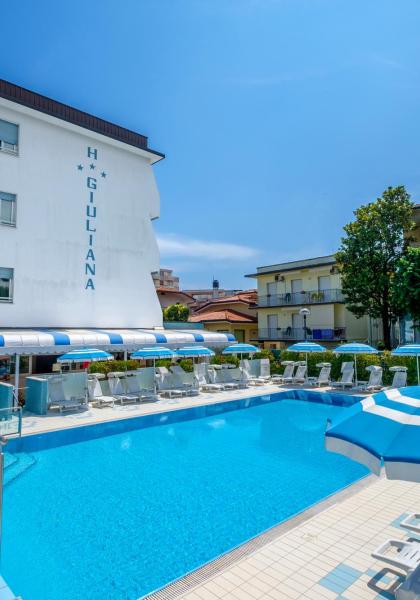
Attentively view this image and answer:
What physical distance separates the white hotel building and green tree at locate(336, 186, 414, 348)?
48.0 ft

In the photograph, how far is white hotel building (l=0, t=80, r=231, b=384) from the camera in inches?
1003

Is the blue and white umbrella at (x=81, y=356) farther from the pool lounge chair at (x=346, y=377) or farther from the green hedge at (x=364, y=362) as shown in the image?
the green hedge at (x=364, y=362)

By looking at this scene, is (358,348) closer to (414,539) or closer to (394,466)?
(414,539)

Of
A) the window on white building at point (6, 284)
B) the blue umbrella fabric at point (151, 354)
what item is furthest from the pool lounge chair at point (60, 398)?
the window on white building at point (6, 284)

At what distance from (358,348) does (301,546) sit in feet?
62.2

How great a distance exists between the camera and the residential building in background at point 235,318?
54781 millimetres

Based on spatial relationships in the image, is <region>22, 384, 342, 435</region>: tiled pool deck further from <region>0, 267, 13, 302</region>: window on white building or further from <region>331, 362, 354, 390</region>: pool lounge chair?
<region>0, 267, 13, 302</region>: window on white building

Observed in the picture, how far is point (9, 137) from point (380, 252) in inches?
1232

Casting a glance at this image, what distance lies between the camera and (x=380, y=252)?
37.1m

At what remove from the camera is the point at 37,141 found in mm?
27266

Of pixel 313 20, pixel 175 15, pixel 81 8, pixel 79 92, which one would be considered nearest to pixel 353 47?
pixel 313 20

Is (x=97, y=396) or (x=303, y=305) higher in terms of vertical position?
(x=303, y=305)

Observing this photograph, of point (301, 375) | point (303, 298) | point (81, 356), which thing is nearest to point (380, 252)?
point (303, 298)

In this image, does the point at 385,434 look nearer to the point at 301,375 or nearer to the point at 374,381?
the point at 374,381
